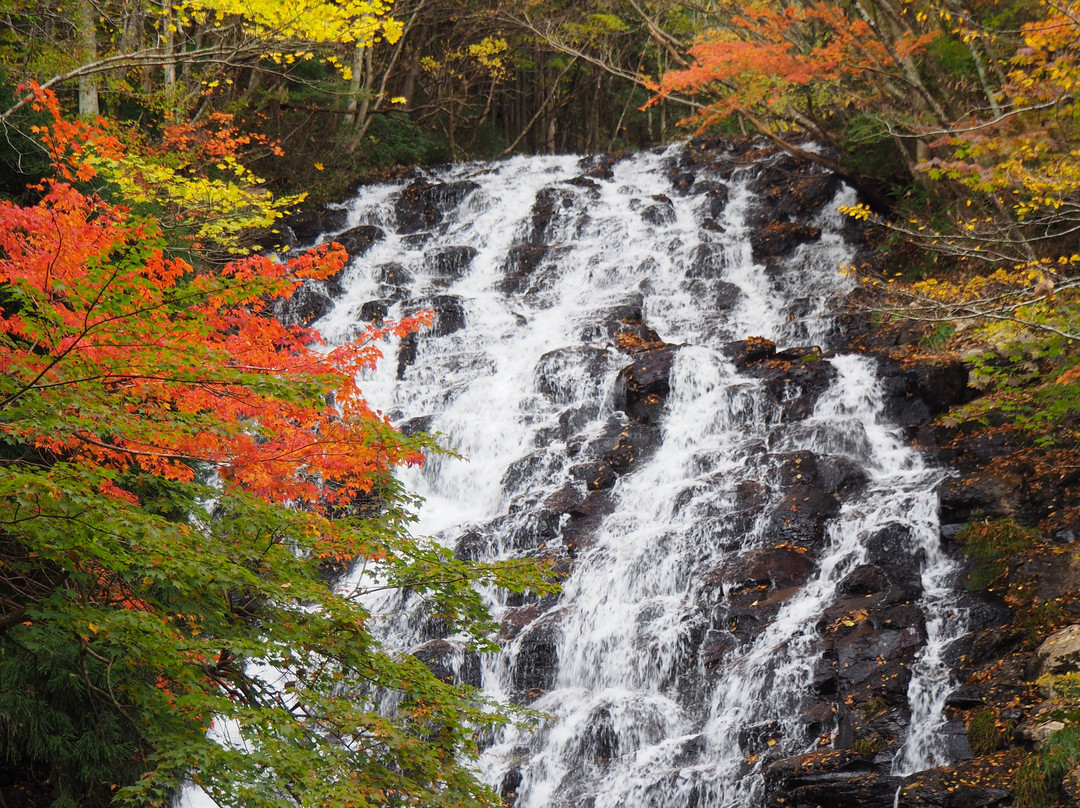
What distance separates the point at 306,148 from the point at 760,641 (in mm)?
22123

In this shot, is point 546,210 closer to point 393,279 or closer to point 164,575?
point 393,279

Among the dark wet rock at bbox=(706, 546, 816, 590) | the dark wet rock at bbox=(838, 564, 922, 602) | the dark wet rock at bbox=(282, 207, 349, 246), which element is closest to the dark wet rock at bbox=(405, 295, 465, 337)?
the dark wet rock at bbox=(282, 207, 349, 246)

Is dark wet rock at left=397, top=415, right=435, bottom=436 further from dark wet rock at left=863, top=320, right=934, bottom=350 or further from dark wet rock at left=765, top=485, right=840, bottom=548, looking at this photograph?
dark wet rock at left=863, top=320, right=934, bottom=350

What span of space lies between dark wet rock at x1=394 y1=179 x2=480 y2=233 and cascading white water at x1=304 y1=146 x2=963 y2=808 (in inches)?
13.9

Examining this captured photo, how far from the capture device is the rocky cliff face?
795cm

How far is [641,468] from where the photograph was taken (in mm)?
13820

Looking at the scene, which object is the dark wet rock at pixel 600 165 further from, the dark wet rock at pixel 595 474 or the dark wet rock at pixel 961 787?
the dark wet rock at pixel 961 787

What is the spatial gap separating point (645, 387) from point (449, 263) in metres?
8.12

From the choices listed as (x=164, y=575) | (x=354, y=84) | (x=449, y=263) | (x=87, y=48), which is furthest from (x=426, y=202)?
(x=164, y=575)

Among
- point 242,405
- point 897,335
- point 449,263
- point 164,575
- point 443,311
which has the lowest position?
point 164,575

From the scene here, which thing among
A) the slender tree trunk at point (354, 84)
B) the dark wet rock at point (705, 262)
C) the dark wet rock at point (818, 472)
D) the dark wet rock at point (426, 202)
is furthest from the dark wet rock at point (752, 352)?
the slender tree trunk at point (354, 84)

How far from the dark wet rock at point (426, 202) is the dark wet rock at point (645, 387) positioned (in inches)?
407

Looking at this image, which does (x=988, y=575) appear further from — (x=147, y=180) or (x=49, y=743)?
(x=147, y=180)

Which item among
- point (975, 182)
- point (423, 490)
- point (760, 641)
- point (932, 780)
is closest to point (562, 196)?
point (423, 490)
